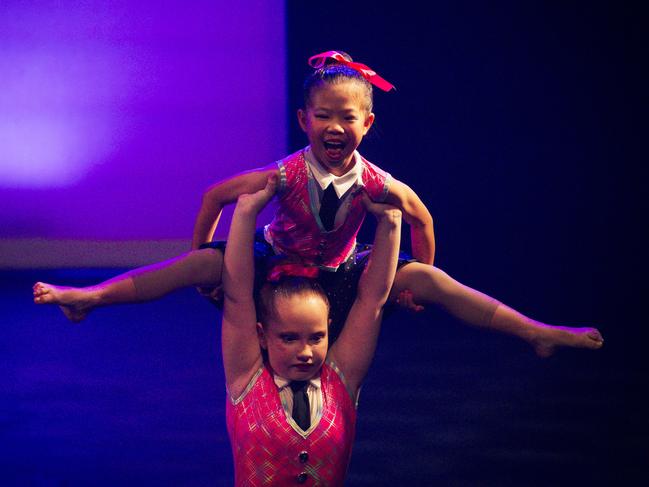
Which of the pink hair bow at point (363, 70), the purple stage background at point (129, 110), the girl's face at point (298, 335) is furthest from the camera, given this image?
the purple stage background at point (129, 110)

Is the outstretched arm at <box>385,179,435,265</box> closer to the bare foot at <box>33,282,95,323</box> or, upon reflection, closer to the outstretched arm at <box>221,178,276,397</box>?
the outstretched arm at <box>221,178,276,397</box>

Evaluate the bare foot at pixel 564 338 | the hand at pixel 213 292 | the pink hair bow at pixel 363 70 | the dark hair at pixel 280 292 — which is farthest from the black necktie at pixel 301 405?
the pink hair bow at pixel 363 70

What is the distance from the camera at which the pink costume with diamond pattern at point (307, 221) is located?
6.45 feet

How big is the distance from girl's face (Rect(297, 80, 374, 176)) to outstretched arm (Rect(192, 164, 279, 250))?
13 cm

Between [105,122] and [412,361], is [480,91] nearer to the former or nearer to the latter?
[412,361]

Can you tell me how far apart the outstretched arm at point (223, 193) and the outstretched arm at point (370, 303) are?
255 mm

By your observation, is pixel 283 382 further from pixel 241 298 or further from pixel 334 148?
pixel 334 148

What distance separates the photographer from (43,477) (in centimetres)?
243

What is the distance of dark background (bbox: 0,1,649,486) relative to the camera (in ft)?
10.7

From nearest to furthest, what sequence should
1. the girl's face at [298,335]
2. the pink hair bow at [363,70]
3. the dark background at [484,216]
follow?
the girl's face at [298,335] < the pink hair bow at [363,70] < the dark background at [484,216]

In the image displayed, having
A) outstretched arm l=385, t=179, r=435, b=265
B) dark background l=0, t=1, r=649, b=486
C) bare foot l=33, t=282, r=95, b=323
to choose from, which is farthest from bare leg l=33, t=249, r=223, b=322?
dark background l=0, t=1, r=649, b=486

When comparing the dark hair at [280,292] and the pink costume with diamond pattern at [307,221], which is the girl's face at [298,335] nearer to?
the dark hair at [280,292]

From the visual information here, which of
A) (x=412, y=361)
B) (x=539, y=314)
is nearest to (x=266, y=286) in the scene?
(x=412, y=361)

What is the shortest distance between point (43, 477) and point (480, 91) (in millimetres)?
2820
